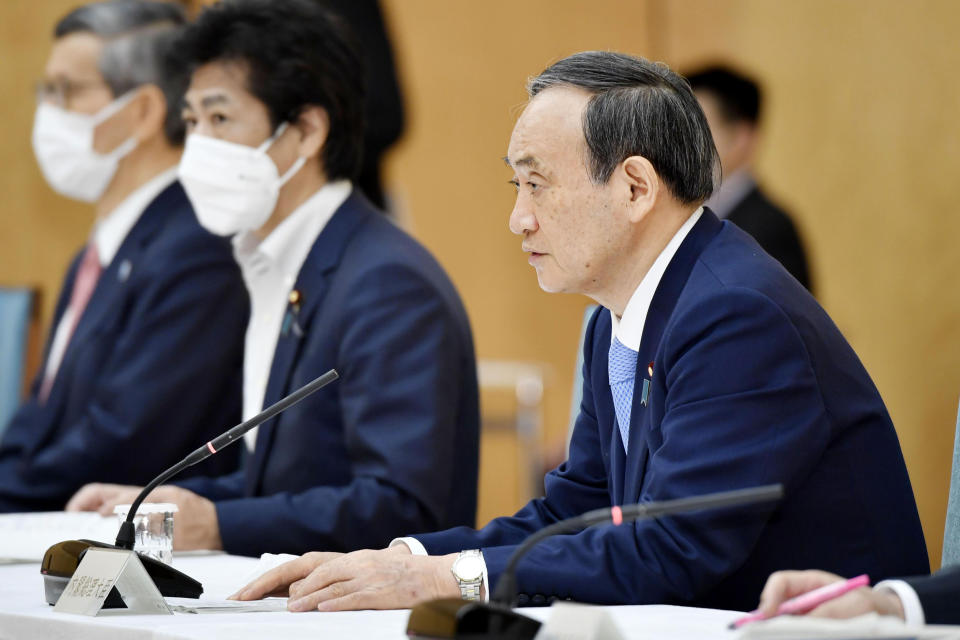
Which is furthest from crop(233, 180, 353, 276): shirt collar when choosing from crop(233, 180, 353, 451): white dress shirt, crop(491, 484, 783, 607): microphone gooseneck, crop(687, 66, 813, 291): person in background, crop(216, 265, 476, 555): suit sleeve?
crop(687, 66, 813, 291): person in background

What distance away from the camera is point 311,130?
2.82 meters

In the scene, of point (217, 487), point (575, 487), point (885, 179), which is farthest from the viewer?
point (885, 179)

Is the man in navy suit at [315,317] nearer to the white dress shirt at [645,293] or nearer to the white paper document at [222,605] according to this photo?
the white dress shirt at [645,293]

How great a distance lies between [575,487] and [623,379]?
0.22 m

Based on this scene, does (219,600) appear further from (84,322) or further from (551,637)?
(84,322)

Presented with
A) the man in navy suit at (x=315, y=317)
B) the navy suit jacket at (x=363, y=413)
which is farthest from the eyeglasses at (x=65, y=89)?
the navy suit jacket at (x=363, y=413)

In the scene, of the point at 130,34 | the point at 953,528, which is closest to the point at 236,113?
the point at 130,34

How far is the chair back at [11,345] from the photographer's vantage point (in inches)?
147

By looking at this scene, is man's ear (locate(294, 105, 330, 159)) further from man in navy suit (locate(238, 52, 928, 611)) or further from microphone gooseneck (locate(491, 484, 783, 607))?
microphone gooseneck (locate(491, 484, 783, 607))

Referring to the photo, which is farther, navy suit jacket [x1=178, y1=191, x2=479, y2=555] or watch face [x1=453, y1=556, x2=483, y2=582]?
navy suit jacket [x1=178, y1=191, x2=479, y2=555]

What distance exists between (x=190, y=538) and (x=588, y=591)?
0.99 m

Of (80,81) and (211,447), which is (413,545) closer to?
(211,447)

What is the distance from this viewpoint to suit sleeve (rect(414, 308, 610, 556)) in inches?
76.2

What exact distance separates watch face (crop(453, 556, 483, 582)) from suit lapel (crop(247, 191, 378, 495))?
38.8 inches
